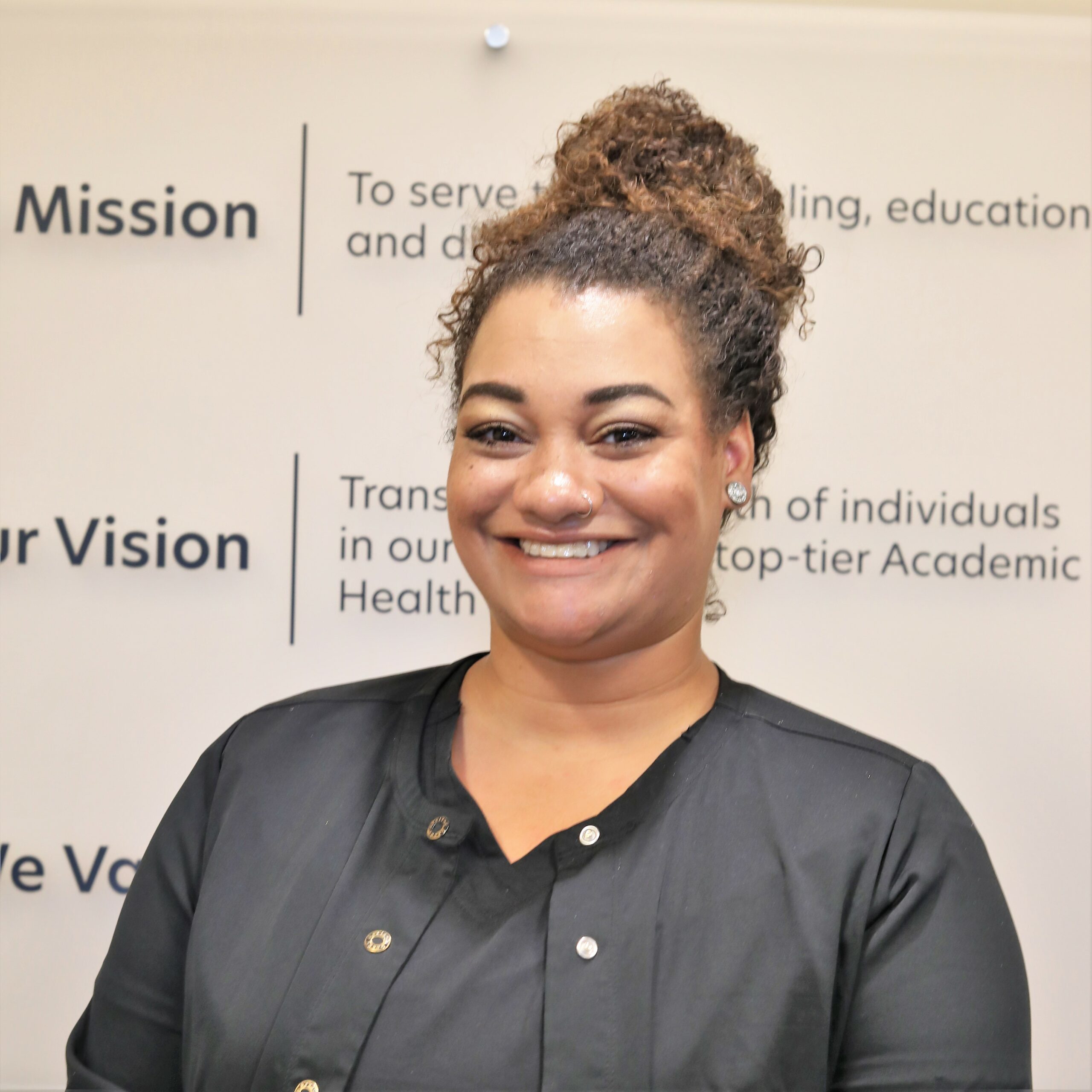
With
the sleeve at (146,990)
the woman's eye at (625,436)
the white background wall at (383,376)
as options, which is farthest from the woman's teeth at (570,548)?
the white background wall at (383,376)

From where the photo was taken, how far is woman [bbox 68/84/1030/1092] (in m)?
1.00

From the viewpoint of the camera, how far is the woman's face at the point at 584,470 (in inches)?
43.4

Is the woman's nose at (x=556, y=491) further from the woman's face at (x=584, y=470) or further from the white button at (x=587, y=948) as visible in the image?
the white button at (x=587, y=948)

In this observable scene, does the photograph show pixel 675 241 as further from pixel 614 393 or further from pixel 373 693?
pixel 373 693

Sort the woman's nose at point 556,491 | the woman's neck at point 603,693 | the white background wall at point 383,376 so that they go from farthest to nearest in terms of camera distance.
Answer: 1. the white background wall at point 383,376
2. the woman's neck at point 603,693
3. the woman's nose at point 556,491

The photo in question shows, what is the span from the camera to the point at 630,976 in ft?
3.30

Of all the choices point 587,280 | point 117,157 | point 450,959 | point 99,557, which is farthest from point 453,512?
point 117,157

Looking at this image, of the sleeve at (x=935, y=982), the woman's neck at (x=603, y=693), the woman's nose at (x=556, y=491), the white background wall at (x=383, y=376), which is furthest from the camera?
the white background wall at (x=383, y=376)

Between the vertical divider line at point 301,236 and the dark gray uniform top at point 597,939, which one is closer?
the dark gray uniform top at point 597,939

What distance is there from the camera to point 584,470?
111cm

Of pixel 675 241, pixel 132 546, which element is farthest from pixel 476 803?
pixel 132 546

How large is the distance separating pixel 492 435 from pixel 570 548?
0.16m

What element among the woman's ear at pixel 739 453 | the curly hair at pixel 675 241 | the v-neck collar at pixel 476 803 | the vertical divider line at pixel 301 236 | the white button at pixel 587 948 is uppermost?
the vertical divider line at pixel 301 236

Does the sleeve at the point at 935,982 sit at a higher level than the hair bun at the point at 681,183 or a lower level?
lower
